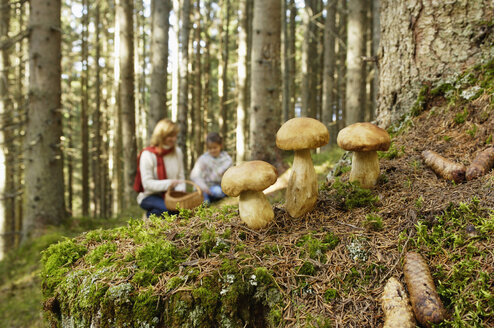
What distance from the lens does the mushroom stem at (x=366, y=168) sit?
2.52m

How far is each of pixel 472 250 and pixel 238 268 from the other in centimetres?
135

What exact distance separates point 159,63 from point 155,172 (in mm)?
5140

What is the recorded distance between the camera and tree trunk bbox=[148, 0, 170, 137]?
8977 millimetres

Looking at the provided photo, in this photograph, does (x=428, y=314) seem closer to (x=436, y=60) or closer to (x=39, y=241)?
(x=436, y=60)

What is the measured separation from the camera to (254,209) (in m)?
2.27

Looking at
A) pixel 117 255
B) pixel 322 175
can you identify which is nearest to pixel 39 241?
pixel 117 255

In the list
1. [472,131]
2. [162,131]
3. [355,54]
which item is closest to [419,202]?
[472,131]

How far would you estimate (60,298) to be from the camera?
6.73 feet

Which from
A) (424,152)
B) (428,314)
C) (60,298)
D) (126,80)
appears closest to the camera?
(428,314)

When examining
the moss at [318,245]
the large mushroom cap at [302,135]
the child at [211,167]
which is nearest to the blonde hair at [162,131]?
the child at [211,167]

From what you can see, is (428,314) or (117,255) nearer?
(428,314)

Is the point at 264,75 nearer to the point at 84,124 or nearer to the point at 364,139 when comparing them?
the point at 364,139

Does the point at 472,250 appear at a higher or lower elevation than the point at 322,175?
higher

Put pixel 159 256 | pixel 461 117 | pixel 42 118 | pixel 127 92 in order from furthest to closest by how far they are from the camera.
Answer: pixel 127 92 < pixel 42 118 < pixel 461 117 < pixel 159 256
